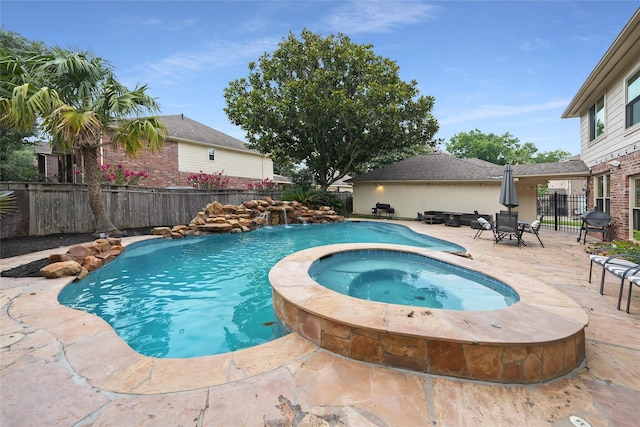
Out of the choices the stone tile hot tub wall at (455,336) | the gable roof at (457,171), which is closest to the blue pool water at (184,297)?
the stone tile hot tub wall at (455,336)

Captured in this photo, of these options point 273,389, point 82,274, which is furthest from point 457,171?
point 82,274

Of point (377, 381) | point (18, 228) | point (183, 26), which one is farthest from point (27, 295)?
point (183, 26)

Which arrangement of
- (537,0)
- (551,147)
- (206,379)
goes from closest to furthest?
(206,379) < (537,0) < (551,147)

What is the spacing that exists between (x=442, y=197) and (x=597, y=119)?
7.09 metres

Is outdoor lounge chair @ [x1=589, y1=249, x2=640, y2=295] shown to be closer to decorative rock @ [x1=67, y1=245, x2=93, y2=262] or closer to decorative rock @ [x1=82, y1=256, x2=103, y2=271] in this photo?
decorative rock @ [x1=82, y1=256, x2=103, y2=271]

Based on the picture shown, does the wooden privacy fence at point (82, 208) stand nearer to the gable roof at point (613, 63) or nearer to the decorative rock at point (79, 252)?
the decorative rock at point (79, 252)

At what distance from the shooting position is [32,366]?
209cm

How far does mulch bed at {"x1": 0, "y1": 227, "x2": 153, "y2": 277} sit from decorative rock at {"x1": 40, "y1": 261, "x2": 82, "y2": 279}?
0.84 ft

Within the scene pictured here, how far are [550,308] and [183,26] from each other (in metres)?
12.4

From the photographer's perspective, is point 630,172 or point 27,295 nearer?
point 27,295

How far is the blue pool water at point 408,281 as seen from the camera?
380 centimetres

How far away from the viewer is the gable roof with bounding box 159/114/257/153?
1781cm

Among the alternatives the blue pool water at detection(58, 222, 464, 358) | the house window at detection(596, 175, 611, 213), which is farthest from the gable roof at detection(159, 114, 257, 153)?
the house window at detection(596, 175, 611, 213)

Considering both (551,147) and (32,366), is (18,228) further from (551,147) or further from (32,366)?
(551,147)
